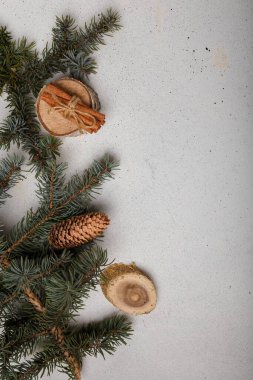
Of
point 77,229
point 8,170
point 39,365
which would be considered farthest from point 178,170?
point 39,365

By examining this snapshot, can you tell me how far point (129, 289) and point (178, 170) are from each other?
1.10 feet

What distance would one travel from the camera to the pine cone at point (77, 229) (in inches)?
35.8

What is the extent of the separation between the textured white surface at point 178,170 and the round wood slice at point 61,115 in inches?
2.6

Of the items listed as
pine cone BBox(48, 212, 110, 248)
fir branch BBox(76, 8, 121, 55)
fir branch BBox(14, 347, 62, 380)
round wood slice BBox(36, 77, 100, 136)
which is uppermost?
fir branch BBox(76, 8, 121, 55)

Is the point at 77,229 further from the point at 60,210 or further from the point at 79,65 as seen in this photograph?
the point at 79,65

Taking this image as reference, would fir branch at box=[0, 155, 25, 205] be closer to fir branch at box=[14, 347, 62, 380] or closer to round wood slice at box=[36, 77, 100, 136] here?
round wood slice at box=[36, 77, 100, 136]

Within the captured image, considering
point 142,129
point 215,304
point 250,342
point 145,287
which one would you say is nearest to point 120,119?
point 142,129

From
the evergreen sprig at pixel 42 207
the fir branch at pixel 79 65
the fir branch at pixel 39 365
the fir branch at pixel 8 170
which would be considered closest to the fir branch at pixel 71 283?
the evergreen sprig at pixel 42 207

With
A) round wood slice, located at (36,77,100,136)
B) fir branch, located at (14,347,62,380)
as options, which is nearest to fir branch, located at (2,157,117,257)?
→ round wood slice, located at (36,77,100,136)

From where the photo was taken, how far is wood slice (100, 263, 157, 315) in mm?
1027

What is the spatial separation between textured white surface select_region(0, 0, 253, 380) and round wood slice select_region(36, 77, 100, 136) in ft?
0.22

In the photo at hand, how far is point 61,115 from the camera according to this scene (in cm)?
90

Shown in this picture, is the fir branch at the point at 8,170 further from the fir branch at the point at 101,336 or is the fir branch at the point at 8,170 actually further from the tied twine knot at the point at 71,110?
the fir branch at the point at 101,336

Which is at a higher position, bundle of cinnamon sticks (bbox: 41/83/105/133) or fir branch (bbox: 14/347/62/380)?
bundle of cinnamon sticks (bbox: 41/83/105/133)
